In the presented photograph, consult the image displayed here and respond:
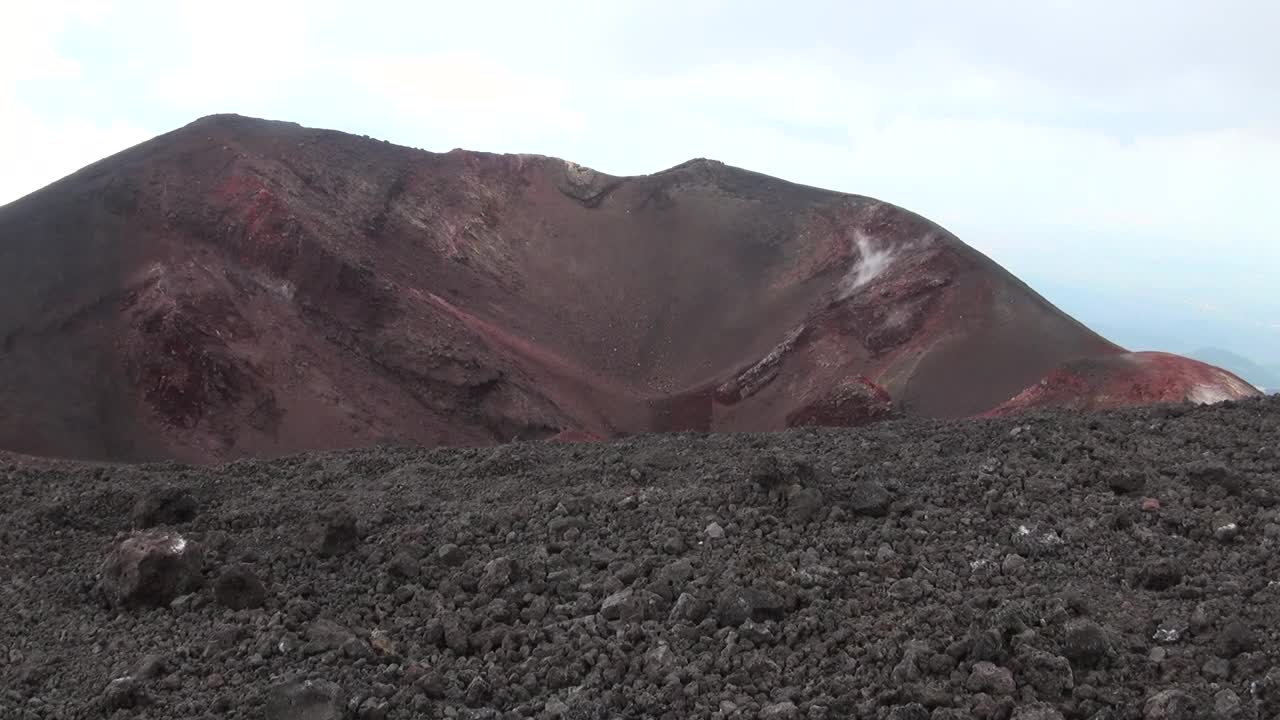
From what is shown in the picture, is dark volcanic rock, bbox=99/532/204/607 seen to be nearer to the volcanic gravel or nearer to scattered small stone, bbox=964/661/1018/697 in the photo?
the volcanic gravel

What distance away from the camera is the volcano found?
22.2 m

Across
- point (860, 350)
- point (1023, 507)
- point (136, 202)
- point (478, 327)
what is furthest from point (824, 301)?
point (1023, 507)

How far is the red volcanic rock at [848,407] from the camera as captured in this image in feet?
84.6

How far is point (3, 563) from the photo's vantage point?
10.4 m

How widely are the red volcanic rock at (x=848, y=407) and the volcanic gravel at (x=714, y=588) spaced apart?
541 inches

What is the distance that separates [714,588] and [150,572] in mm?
5111

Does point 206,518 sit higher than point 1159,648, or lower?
lower

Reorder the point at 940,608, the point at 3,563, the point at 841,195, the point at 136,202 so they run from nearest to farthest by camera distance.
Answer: the point at 940,608, the point at 3,563, the point at 136,202, the point at 841,195

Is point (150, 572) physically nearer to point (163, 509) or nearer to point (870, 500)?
point (163, 509)

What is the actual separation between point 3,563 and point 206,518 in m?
2.03

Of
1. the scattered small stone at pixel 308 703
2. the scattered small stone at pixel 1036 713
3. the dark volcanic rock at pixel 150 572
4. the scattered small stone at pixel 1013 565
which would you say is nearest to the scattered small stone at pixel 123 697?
the scattered small stone at pixel 308 703

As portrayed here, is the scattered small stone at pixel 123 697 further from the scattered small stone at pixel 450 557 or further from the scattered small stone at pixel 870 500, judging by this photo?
the scattered small stone at pixel 870 500

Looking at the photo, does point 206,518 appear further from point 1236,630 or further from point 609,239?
point 609,239

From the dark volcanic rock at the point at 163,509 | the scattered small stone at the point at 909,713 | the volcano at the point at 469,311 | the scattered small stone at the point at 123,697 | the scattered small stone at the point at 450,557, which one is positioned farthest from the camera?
the volcano at the point at 469,311
